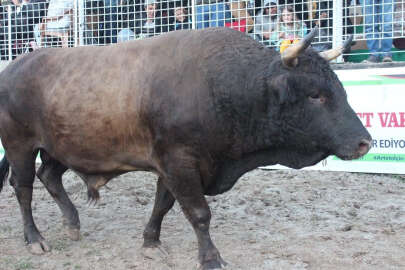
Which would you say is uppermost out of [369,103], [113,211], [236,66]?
[236,66]

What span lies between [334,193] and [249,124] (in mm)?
2704

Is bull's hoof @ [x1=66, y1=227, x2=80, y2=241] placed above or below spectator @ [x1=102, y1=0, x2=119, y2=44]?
below

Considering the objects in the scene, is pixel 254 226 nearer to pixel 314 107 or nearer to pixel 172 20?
pixel 314 107

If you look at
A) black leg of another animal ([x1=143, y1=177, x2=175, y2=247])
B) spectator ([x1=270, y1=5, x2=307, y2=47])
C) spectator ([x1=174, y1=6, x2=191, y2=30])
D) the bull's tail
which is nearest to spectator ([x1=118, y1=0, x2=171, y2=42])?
spectator ([x1=174, y1=6, x2=191, y2=30])

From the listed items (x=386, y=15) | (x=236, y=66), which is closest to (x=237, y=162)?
(x=236, y=66)

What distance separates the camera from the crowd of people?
8.45m

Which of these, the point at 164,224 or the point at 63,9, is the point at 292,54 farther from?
the point at 63,9

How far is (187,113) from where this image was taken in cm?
461

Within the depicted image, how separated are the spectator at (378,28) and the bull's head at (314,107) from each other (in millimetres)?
4067

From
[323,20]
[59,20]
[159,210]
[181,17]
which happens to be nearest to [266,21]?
[323,20]

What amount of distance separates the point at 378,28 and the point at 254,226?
385 centimetres

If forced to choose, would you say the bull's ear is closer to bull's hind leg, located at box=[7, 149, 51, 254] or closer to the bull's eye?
the bull's eye

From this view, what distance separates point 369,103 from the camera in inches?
307

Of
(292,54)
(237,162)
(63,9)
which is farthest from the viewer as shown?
(63,9)
